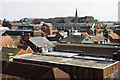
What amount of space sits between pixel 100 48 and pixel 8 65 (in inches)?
799

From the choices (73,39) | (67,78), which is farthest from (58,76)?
(73,39)

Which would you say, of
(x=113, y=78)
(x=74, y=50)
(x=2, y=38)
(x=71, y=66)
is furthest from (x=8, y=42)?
(x=113, y=78)

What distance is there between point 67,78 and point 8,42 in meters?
27.7

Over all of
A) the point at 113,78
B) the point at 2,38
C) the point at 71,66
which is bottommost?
the point at 113,78

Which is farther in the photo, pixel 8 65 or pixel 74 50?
pixel 74 50

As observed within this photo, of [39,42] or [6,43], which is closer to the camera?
[6,43]

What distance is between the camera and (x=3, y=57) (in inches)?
1443

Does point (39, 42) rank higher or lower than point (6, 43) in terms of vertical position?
higher

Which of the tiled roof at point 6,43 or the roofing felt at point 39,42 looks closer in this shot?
the tiled roof at point 6,43

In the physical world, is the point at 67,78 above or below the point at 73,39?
below

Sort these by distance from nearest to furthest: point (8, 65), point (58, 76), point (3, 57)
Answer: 1. point (58, 76)
2. point (8, 65)
3. point (3, 57)

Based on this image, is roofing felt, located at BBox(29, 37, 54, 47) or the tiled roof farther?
roofing felt, located at BBox(29, 37, 54, 47)

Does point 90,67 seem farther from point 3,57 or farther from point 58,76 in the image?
point 3,57

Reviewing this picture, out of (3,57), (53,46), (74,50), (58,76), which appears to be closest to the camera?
(58,76)
